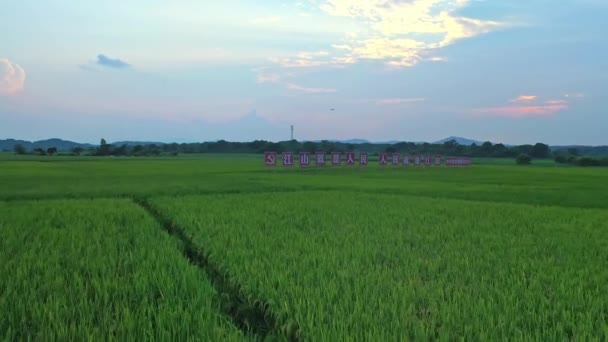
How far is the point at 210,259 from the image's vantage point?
6117 millimetres

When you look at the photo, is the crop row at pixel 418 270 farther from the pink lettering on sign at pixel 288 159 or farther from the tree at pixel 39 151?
the tree at pixel 39 151

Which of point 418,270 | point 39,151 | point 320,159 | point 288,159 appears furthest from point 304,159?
point 39,151

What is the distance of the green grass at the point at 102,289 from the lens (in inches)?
137

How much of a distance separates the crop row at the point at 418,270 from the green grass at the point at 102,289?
2.00 ft

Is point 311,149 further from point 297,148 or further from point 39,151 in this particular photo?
point 39,151

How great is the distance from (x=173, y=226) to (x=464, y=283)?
642 centimetres

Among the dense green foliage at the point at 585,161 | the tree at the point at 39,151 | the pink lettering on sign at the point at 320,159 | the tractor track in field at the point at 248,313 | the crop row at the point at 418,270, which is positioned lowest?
the tractor track in field at the point at 248,313

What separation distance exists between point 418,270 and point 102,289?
3.42 meters

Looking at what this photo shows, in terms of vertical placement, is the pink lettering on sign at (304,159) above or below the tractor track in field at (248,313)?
above

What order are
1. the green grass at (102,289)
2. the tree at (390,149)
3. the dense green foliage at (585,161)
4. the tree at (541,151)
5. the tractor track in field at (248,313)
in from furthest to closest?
the tree at (390,149)
the tree at (541,151)
the dense green foliage at (585,161)
the tractor track in field at (248,313)
the green grass at (102,289)

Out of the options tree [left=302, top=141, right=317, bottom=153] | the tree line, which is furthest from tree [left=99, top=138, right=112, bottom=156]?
tree [left=302, top=141, right=317, bottom=153]

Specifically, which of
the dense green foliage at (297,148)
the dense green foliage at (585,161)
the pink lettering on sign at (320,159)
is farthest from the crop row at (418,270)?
the dense green foliage at (297,148)

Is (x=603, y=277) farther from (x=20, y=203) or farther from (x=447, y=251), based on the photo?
(x=20, y=203)

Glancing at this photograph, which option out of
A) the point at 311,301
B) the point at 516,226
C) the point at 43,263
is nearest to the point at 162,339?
the point at 311,301
